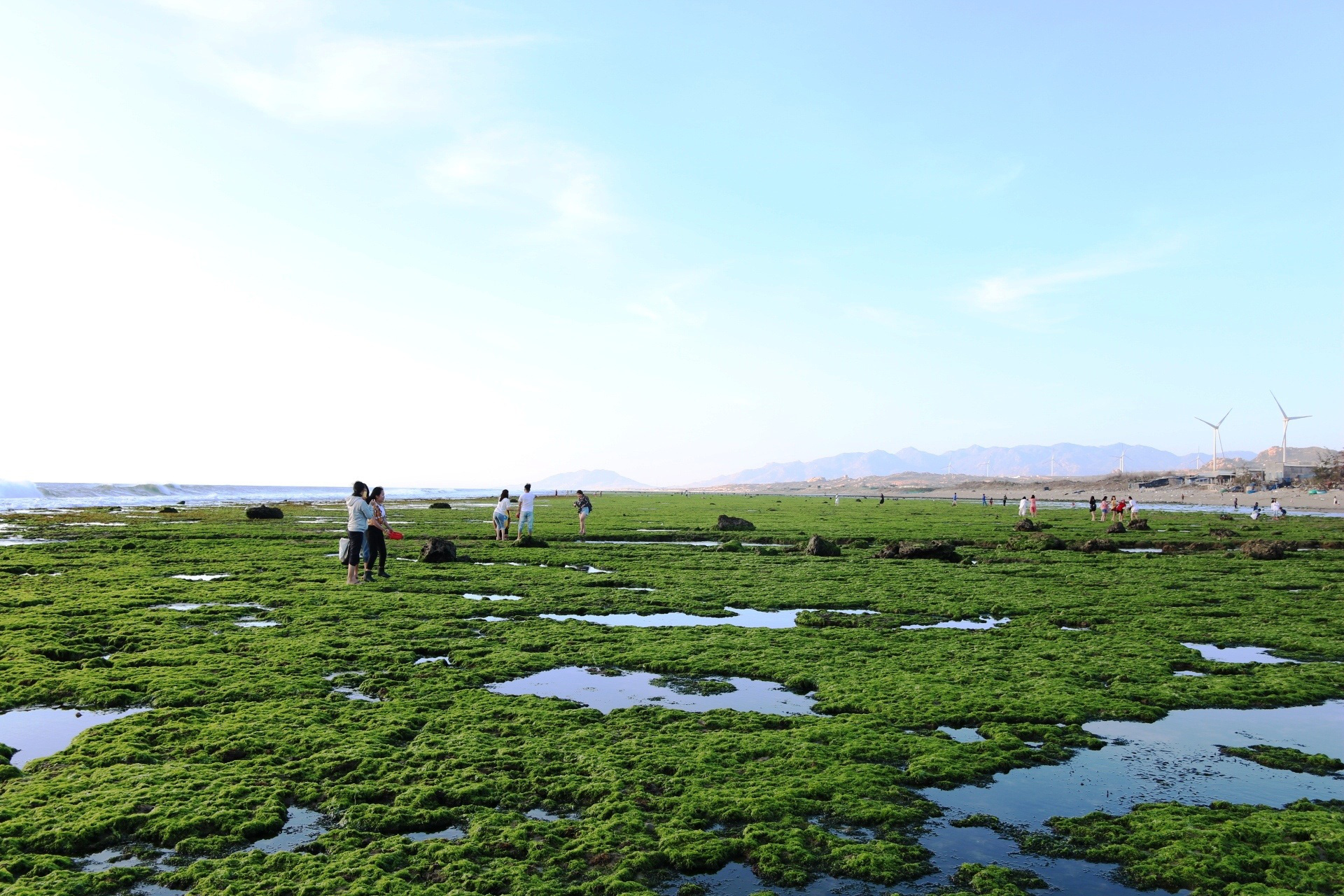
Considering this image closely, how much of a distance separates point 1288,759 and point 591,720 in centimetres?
763

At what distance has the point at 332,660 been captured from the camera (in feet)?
39.0

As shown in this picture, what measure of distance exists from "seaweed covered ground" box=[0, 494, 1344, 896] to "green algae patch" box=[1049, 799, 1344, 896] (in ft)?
0.09

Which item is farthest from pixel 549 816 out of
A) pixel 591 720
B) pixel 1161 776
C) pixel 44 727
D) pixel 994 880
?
pixel 44 727

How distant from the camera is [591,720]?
9.16m

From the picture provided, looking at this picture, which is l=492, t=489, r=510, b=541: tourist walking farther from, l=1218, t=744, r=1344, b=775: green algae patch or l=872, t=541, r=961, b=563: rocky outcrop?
l=1218, t=744, r=1344, b=775: green algae patch

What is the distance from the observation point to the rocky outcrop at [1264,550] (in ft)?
86.3

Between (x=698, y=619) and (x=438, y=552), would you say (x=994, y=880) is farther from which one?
(x=438, y=552)

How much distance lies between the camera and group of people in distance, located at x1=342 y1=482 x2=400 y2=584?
19281mm

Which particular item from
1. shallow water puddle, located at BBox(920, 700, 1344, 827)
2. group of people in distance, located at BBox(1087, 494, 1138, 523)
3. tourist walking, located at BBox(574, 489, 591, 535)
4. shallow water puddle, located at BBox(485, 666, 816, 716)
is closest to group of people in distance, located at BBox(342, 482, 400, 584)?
shallow water puddle, located at BBox(485, 666, 816, 716)

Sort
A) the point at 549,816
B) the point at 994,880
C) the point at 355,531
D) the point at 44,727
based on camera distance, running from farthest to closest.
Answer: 1. the point at 355,531
2. the point at 44,727
3. the point at 549,816
4. the point at 994,880

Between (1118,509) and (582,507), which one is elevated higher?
(582,507)

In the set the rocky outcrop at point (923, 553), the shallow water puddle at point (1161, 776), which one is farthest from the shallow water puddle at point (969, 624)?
the rocky outcrop at point (923, 553)

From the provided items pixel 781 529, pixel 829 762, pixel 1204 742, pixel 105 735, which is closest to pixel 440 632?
pixel 105 735

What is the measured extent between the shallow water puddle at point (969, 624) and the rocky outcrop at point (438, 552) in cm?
1516
